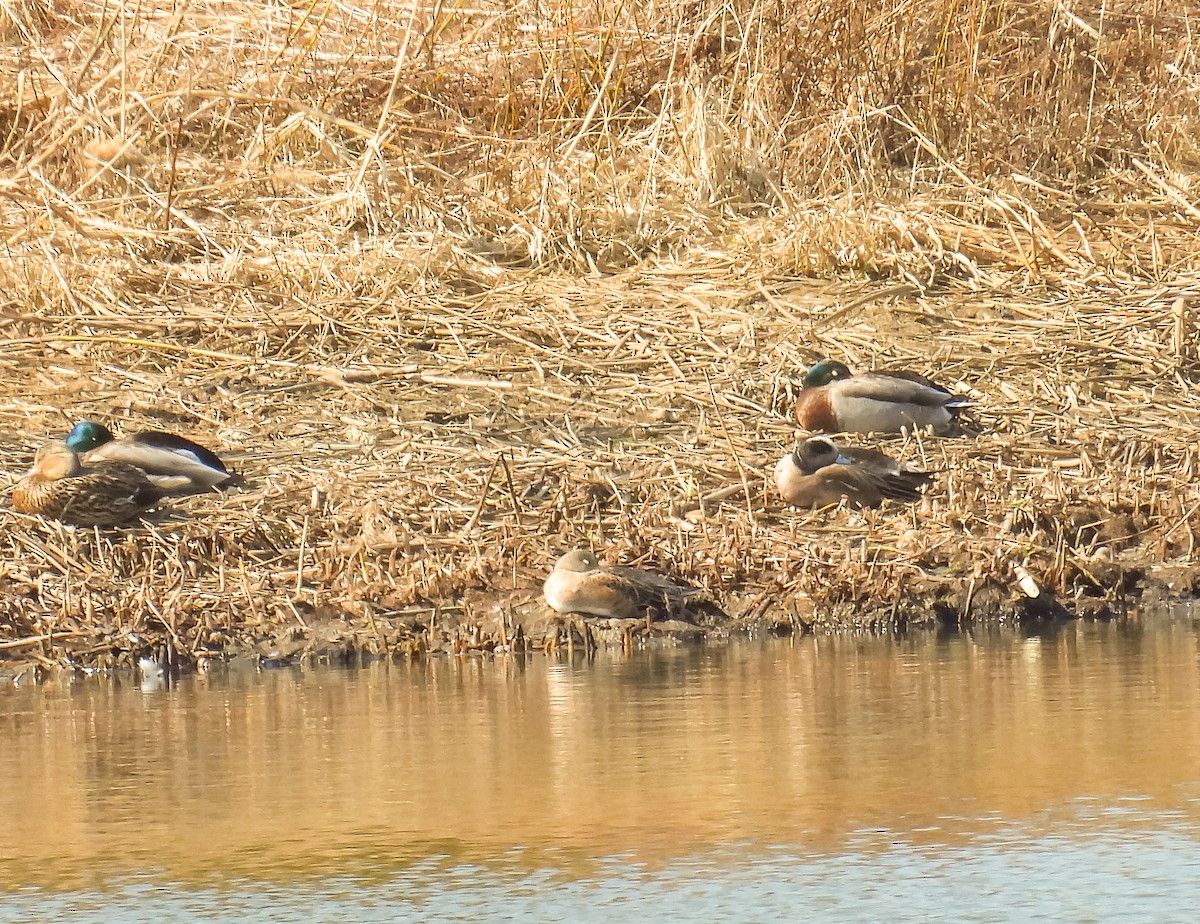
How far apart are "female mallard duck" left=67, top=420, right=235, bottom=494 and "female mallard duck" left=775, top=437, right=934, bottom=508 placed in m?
2.17

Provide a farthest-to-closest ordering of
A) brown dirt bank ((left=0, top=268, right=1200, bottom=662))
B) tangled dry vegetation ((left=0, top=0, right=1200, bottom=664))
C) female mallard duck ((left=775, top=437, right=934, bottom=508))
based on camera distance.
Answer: female mallard duck ((left=775, top=437, right=934, bottom=508)) < tangled dry vegetation ((left=0, top=0, right=1200, bottom=664)) < brown dirt bank ((left=0, top=268, right=1200, bottom=662))

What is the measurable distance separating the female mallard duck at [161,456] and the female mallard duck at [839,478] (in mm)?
2166

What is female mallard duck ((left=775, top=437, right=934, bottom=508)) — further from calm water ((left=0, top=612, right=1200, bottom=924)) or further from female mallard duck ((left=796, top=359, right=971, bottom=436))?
calm water ((left=0, top=612, right=1200, bottom=924))

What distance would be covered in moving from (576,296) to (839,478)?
10.1ft

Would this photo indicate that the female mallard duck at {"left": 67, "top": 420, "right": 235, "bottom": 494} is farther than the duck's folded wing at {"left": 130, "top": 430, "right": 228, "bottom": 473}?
No

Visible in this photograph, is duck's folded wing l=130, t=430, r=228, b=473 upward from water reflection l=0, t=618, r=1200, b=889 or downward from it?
upward

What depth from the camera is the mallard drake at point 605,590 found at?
23.8 feet

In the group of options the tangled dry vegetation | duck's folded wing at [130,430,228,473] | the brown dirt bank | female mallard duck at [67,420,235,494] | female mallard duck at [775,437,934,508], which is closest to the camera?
the brown dirt bank

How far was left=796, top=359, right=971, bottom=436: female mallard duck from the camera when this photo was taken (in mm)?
9023

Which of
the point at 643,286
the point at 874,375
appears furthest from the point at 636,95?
the point at 874,375

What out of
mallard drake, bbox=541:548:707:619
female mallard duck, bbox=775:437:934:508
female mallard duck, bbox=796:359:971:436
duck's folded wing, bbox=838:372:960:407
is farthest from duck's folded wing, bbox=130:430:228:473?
duck's folded wing, bbox=838:372:960:407

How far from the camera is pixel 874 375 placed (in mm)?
9219

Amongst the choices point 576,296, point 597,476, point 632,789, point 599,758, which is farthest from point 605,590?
point 576,296

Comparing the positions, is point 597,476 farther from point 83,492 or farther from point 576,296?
point 576,296
